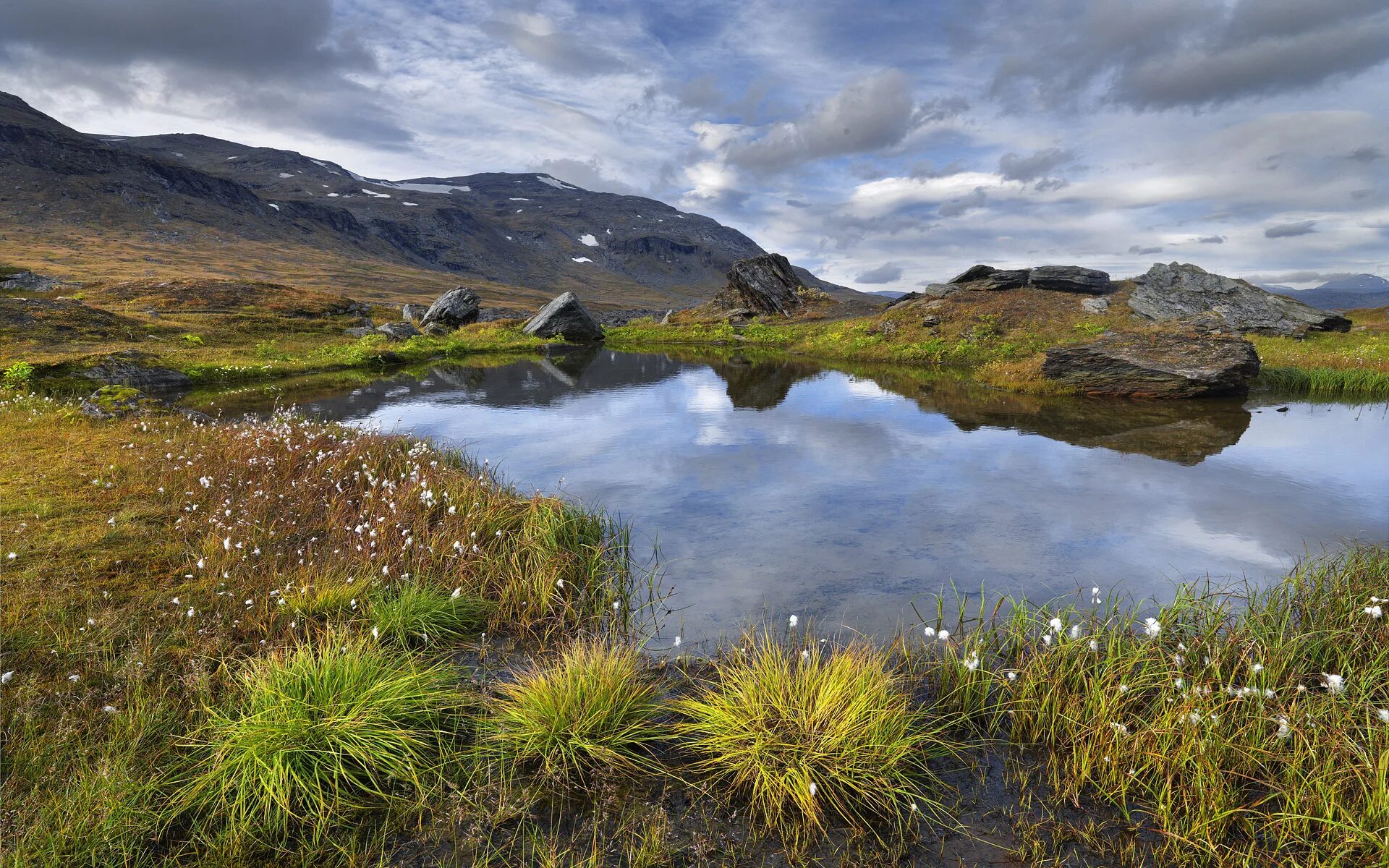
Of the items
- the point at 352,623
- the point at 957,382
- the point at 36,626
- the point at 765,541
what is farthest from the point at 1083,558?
the point at 957,382

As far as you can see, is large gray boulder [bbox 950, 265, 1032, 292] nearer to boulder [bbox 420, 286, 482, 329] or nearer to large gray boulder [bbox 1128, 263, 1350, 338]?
large gray boulder [bbox 1128, 263, 1350, 338]

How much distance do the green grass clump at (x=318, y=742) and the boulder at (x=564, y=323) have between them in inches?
1804

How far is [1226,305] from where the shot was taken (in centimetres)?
3181

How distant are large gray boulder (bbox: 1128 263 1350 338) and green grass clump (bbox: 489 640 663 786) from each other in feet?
115

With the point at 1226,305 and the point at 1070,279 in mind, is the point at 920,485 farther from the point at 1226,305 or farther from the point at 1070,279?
the point at 1070,279

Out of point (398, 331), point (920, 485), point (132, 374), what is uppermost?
point (398, 331)

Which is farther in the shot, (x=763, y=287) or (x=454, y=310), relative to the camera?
(x=763, y=287)

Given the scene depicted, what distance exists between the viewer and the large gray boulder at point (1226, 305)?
Answer: 1183 inches

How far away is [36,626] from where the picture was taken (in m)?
5.61

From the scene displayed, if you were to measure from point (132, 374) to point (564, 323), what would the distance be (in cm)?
3056

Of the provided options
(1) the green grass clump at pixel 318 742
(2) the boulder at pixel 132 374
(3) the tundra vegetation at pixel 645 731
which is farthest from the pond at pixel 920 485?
(2) the boulder at pixel 132 374

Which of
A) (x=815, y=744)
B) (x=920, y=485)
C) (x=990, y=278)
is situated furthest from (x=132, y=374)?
(x=990, y=278)

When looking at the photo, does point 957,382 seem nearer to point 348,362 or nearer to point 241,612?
point 241,612

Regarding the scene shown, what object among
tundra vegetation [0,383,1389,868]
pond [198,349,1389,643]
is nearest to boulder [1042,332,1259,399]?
pond [198,349,1389,643]
